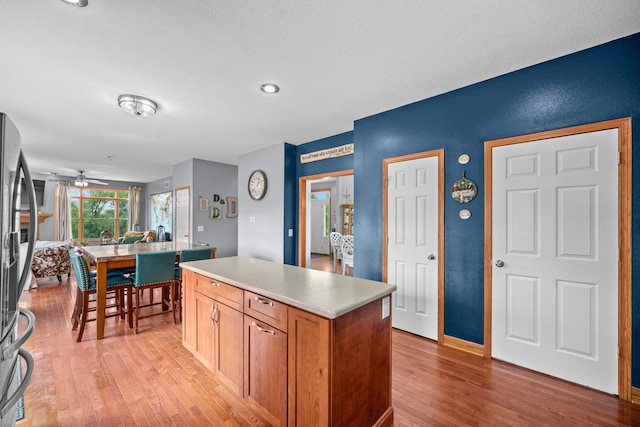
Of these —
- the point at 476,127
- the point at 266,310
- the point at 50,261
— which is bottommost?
the point at 50,261

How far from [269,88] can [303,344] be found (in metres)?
2.29

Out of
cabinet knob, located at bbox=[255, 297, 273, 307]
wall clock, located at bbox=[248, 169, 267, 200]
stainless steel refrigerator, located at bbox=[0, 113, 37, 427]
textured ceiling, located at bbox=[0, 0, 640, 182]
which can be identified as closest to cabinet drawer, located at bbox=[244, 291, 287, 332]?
cabinet knob, located at bbox=[255, 297, 273, 307]

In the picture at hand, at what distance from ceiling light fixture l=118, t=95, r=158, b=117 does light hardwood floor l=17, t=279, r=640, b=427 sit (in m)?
2.41

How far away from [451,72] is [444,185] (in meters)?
1.03

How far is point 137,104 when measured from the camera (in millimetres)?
2766

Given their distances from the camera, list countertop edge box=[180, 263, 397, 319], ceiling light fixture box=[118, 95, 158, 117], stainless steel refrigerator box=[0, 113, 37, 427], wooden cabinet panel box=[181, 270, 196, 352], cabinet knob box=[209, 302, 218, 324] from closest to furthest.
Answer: stainless steel refrigerator box=[0, 113, 37, 427], countertop edge box=[180, 263, 397, 319], cabinet knob box=[209, 302, 218, 324], wooden cabinet panel box=[181, 270, 196, 352], ceiling light fixture box=[118, 95, 158, 117]

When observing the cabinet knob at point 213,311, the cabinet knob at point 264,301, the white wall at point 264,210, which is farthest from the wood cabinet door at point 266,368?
the white wall at point 264,210

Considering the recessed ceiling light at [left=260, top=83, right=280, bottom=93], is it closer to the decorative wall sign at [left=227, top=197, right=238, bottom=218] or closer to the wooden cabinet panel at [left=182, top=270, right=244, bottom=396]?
the wooden cabinet panel at [left=182, top=270, right=244, bottom=396]

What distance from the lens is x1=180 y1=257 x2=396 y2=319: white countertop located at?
4.47 ft

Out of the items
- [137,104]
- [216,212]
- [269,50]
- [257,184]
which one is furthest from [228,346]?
[216,212]

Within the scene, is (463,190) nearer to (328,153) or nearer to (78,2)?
(328,153)

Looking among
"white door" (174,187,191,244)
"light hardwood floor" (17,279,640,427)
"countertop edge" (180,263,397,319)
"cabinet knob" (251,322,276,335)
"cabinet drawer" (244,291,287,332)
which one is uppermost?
"white door" (174,187,191,244)

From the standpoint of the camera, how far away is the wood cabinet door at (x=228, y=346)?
1807 millimetres

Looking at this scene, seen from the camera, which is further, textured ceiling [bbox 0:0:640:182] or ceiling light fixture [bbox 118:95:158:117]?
ceiling light fixture [bbox 118:95:158:117]
